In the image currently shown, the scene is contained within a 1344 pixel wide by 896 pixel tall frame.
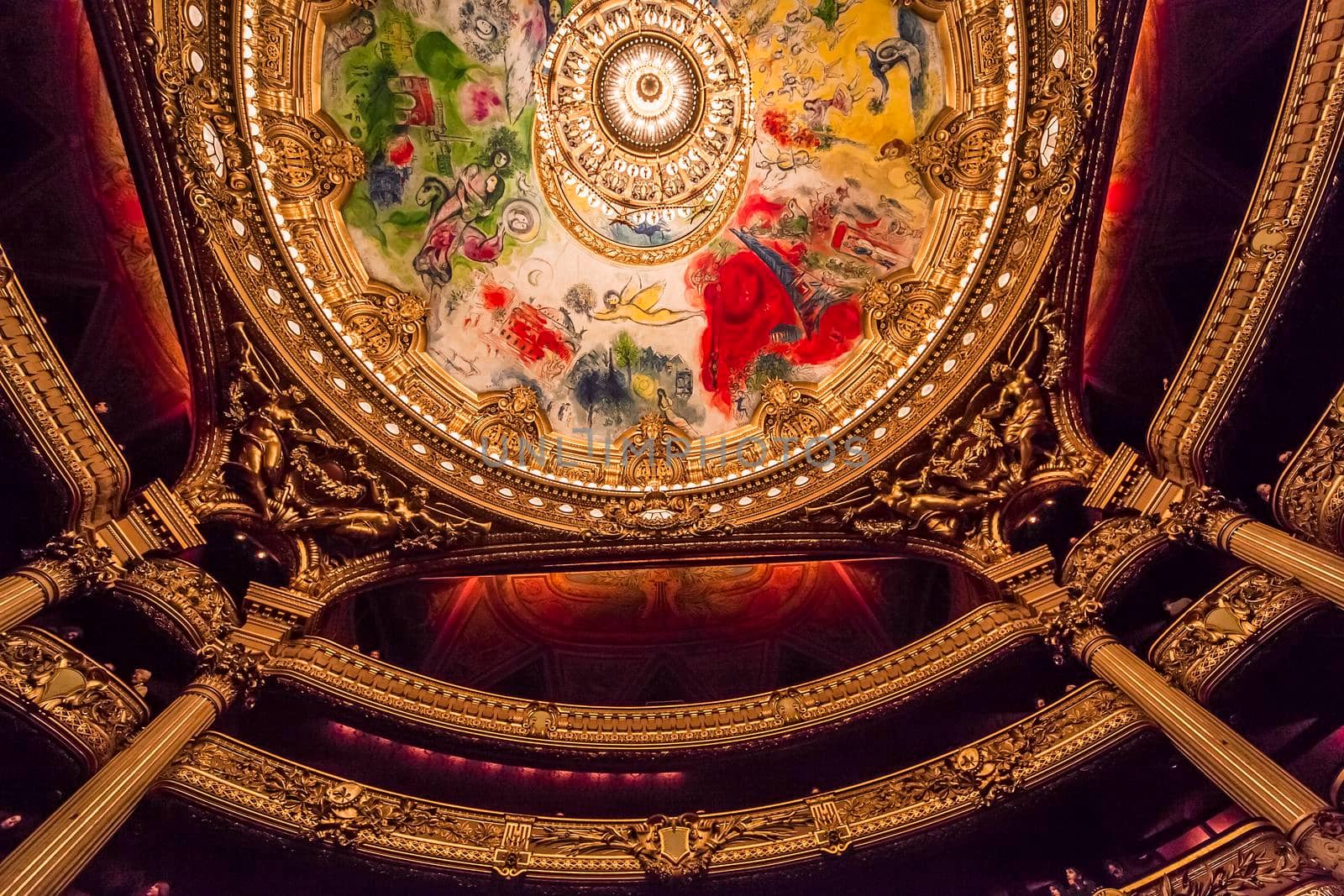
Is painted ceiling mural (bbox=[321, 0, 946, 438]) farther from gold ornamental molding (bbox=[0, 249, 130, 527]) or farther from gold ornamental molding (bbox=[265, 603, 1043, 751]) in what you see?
gold ornamental molding (bbox=[0, 249, 130, 527])

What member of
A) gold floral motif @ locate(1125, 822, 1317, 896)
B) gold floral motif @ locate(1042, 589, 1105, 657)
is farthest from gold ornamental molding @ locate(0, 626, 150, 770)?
gold floral motif @ locate(1125, 822, 1317, 896)

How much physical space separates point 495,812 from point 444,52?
1066 centimetres

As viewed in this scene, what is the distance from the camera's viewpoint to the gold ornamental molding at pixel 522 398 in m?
9.38

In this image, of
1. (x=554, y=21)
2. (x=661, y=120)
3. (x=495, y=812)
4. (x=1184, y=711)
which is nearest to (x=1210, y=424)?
(x=1184, y=711)

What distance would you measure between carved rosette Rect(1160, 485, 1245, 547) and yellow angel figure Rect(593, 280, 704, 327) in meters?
7.98

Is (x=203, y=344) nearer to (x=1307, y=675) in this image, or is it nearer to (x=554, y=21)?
(x=554, y=21)

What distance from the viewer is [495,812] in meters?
8.93

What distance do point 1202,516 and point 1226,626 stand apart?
42.4 inches

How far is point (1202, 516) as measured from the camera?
24.5 ft

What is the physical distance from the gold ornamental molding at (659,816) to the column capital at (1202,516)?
187cm

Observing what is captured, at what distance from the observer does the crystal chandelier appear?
41.0 ft

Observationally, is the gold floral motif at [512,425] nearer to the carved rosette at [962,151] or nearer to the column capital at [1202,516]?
the carved rosette at [962,151]

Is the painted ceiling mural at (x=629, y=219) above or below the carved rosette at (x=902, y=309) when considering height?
above

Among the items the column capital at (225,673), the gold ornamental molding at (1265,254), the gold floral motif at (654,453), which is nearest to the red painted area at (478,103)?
the gold floral motif at (654,453)
